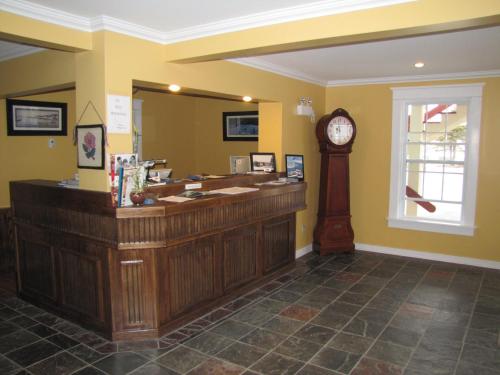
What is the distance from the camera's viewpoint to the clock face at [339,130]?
5.51 meters

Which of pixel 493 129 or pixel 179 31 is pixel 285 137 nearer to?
pixel 179 31

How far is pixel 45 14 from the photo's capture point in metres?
2.83

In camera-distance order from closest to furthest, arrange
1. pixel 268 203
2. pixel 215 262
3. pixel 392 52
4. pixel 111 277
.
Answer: pixel 111 277
pixel 215 262
pixel 392 52
pixel 268 203

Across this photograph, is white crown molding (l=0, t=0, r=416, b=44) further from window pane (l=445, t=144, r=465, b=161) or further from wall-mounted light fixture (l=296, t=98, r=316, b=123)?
window pane (l=445, t=144, r=465, b=161)

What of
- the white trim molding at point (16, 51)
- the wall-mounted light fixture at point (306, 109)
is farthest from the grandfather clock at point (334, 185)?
the white trim molding at point (16, 51)

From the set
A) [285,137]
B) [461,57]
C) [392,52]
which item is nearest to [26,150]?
[285,137]

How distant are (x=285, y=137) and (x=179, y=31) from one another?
218 centimetres

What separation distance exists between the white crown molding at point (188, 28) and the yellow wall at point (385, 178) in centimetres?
323

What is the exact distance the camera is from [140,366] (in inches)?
112

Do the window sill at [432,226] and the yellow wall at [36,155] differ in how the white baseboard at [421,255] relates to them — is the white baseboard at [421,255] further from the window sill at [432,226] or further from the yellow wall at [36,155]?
the yellow wall at [36,155]

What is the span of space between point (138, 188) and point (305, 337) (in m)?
1.78

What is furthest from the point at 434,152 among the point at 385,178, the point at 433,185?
the point at 385,178

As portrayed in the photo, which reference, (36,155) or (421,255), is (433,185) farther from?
(36,155)

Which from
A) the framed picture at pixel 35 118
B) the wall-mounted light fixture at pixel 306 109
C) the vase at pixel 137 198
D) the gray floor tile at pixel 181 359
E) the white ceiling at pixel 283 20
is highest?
the white ceiling at pixel 283 20
